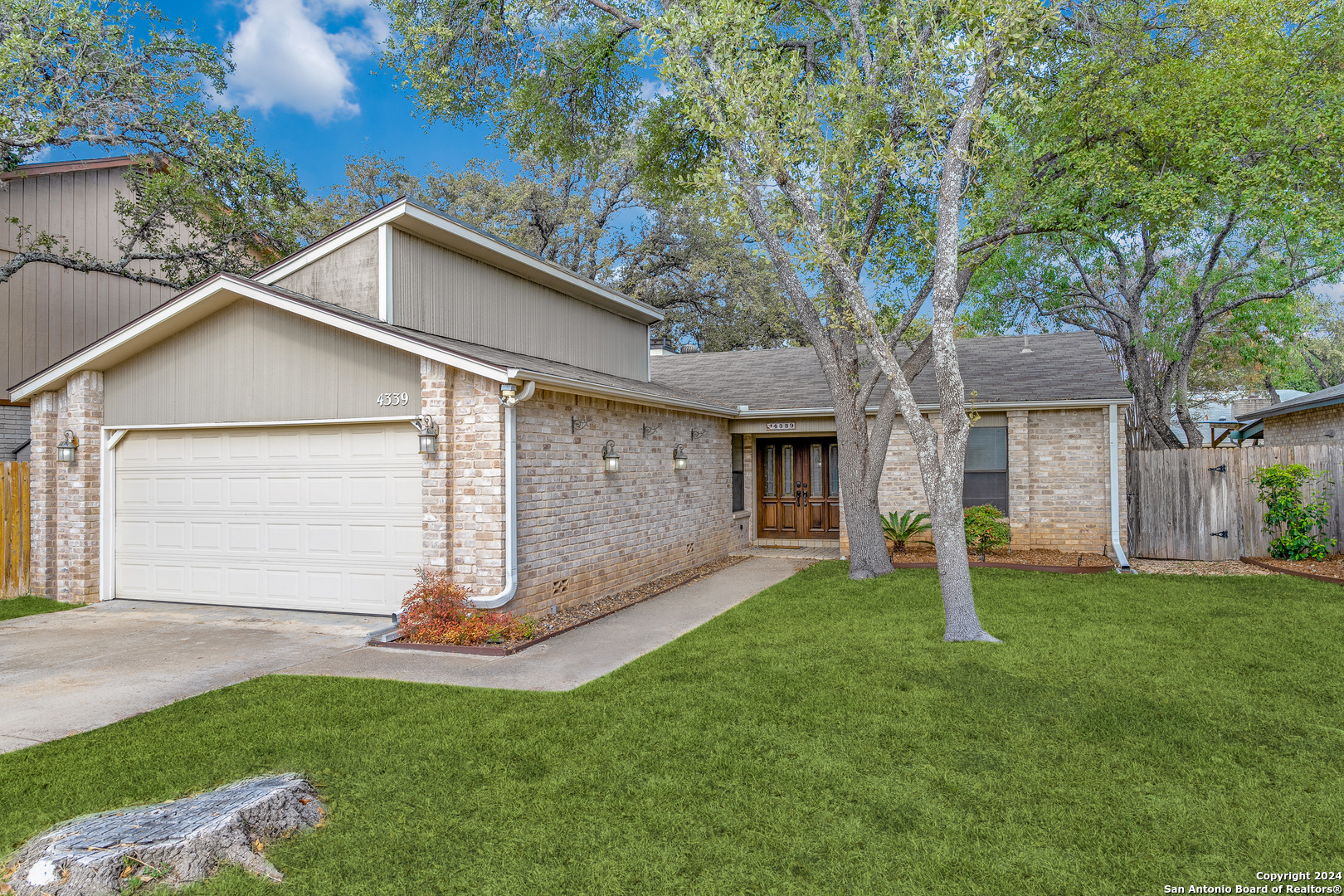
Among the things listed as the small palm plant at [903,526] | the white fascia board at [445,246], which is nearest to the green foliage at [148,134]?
the white fascia board at [445,246]

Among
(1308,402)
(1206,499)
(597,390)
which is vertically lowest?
(1206,499)

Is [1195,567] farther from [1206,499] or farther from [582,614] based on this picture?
[582,614]

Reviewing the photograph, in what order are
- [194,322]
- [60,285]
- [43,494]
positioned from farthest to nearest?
[60,285]
[43,494]
[194,322]

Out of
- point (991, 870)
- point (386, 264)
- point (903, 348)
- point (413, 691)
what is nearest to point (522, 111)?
point (386, 264)

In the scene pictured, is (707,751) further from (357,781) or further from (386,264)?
(386,264)

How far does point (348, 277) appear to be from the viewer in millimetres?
9000

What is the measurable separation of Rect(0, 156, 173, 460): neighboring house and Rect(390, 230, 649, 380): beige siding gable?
887 centimetres

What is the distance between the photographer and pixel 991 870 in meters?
3.14

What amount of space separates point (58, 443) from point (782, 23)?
12066 millimetres

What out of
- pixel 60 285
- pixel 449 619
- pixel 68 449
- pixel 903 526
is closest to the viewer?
pixel 449 619

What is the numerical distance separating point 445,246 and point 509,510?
12.8ft

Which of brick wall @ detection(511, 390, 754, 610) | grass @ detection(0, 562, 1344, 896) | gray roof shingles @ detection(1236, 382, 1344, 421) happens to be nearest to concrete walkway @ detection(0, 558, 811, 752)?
grass @ detection(0, 562, 1344, 896)

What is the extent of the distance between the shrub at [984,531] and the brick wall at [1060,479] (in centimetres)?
74

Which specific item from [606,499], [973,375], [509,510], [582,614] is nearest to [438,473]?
[509,510]
